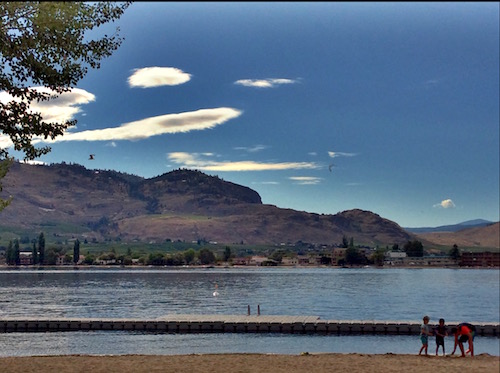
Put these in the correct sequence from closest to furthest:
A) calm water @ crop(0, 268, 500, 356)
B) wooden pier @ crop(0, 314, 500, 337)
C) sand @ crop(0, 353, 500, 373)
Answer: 1. sand @ crop(0, 353, 500, 373)
2. calm water @ crop(0, 268, 500, 356)
3. wooden pier @ crop(0, 314, 500, 337)

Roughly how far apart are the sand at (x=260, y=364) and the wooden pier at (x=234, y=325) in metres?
38.3

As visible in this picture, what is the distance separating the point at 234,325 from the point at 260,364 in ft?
143

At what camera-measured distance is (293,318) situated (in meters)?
79.6

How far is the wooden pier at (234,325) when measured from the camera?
237ft

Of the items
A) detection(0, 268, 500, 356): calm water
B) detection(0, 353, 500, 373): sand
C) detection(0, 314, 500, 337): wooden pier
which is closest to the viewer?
detection(0, 353, 500, 373): sand

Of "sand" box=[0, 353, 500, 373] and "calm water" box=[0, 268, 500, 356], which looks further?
"calm water" box=[0, 268, 500, 356]

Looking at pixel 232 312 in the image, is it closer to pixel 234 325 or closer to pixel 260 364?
pixel 234 325

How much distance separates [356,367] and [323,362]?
3.02 metres

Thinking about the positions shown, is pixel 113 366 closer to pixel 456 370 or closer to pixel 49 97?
pixel 49 97

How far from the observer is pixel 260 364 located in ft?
104

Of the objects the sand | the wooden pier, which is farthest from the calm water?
the sand

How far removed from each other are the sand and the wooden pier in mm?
38336

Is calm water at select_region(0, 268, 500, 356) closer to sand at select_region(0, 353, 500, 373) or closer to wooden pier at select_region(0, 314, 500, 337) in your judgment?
wooden pier at select_region(0, 314, 500, 337)

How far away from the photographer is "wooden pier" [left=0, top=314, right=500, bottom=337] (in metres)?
72.3
